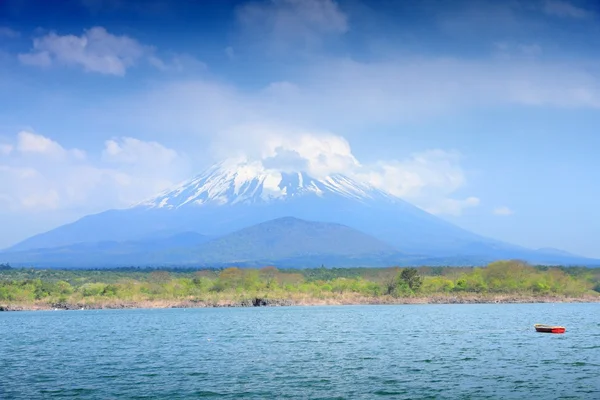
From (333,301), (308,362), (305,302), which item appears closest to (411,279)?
(333,301)

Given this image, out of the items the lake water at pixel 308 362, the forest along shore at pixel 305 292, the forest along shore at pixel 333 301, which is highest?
the forest along shore at pixel 305 292

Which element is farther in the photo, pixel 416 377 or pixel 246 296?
pixel 246 296

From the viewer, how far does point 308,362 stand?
3866cm

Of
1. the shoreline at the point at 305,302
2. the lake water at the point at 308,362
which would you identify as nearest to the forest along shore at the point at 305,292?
the shoreline at the point at 305,302

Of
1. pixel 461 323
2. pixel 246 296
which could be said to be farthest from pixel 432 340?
pixel 246 296

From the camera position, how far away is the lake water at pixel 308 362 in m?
29.8

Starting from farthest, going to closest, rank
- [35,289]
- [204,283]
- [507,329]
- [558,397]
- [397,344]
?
[204,283], [35,289], [507,329], [397,344], [558,397]

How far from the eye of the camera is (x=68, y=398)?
28703 millimetres

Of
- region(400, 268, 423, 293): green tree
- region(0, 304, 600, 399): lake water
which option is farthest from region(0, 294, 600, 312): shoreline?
region(0, 304, 600, 399): lake water

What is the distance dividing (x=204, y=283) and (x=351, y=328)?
6804 cm

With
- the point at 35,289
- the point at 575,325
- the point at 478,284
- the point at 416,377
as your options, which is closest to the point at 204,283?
the point at 35,289

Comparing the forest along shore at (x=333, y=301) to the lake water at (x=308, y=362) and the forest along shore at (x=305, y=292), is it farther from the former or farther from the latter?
the lake water at (x=308, y=362)

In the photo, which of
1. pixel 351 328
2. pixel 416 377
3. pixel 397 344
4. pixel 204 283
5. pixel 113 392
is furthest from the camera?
pixel 204 283

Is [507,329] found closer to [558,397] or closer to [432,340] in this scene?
[432,340]
